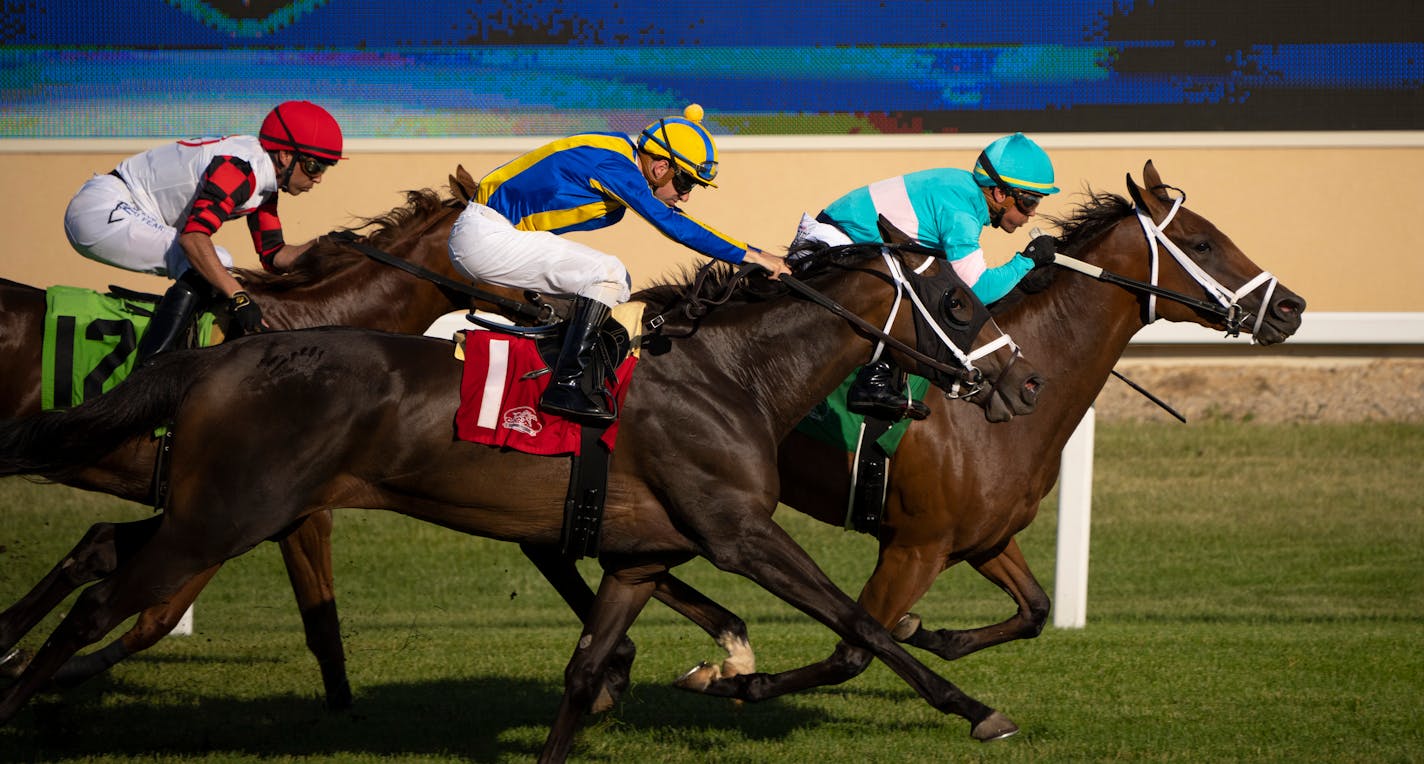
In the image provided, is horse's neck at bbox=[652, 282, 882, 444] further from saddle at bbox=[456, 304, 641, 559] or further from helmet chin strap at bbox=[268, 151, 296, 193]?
helmet chin strap at bbox=[268, 151, 296, 193]

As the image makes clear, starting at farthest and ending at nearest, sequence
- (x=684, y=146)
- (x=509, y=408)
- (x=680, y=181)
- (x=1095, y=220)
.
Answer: (x=1095, y=220), (x=680, y=181), (x=684, y=146), (x=509, y=408)

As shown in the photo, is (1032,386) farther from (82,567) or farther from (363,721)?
Answer: (82,567)

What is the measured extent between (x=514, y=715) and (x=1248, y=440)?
6946 mm

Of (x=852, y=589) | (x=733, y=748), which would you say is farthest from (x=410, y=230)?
(x=852, y=589)

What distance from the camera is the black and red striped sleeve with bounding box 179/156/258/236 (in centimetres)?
485

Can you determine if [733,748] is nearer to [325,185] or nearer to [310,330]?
[310,330]

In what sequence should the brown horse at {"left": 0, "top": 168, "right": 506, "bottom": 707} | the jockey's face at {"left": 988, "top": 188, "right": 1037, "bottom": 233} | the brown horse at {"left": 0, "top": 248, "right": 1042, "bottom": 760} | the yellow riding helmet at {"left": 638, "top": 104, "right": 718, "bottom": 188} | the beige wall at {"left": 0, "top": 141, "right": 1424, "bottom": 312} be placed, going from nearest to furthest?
the brown horse at {"left": 0, "top": 248, "right": 1042, "bottom": 760}
the yellow riding helmet at {"left": 638, "top": 104, "right": 718, "bottom": 188}
the brown horse at {"left": 0, "top": 168, "right": 506, "bottom": 707}
the jockey's face at {"left": 988, "top": 188, "right": 1037, "bottom": 233}
the beige wall at {"left": 0, "top": 141, "right": 1424, "bottom": 312}

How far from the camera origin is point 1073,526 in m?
7.14

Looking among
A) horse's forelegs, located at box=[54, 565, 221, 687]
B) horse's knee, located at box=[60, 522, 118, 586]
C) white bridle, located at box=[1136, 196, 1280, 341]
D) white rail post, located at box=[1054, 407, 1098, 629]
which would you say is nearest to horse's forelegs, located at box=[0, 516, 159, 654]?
horse's knee, located at box=[60, 522, 118, 586]

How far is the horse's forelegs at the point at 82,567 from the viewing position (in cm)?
482

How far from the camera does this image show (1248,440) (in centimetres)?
1089

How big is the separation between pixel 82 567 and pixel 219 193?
1238 mm

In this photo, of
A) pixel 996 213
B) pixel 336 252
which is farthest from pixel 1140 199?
pixel 336 252

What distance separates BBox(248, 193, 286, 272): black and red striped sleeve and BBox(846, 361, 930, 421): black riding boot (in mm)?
2065
